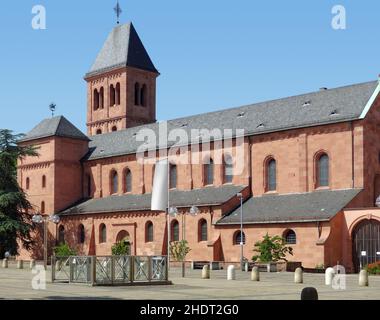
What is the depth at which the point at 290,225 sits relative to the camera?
54312 mm

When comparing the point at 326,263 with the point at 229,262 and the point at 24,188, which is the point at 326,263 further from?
the point at 24,188

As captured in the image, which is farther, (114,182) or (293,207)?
(114,182)

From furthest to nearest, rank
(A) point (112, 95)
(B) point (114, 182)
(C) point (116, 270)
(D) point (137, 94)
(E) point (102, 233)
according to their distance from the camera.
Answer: (A) point (112, 95) → (D) point (137, 94) → (B) point (114, 182) → (E) point (102, 233) → (C) point (116, 270)

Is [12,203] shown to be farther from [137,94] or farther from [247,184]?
[137,94]

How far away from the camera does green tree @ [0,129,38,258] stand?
71.8m

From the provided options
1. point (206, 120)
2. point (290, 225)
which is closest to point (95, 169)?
point (206, 120)

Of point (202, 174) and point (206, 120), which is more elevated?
point (206, 120)

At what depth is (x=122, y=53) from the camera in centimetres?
9456

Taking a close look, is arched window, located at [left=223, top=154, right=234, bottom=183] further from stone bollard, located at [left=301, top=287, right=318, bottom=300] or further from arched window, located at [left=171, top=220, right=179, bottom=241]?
stone bollard, located at [left=301, top=287, right=318, bottom=300]

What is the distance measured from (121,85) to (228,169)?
32.4 meters

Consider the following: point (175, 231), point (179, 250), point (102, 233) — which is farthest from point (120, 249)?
point (179, 250)

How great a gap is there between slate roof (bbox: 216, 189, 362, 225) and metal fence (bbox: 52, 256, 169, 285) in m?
19.4

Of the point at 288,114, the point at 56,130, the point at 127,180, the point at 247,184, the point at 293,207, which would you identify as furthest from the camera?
the point at 56,130

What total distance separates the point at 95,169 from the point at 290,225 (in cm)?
3166
